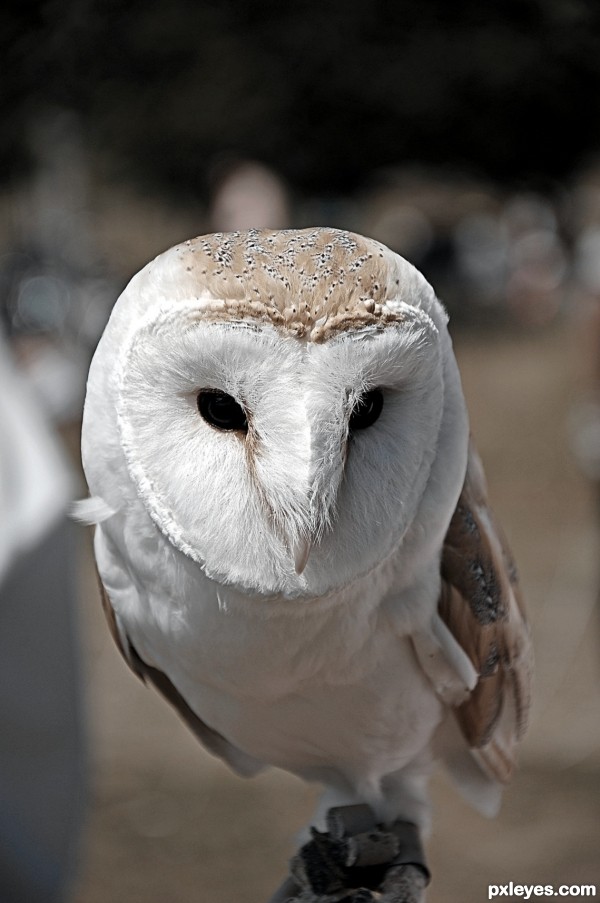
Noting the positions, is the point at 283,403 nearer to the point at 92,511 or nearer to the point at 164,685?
the point at 92,511

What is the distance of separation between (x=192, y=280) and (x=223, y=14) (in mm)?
7373

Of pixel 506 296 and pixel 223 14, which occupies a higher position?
pixel 506 296

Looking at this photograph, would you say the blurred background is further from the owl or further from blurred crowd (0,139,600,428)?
the owl

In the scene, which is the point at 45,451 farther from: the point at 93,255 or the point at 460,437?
the point at 93,255

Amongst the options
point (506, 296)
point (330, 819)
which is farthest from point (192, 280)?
point (506, 296)

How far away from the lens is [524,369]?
8320 mm

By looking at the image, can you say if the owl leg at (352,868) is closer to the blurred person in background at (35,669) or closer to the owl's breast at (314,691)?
the owl's breast at (314,691)

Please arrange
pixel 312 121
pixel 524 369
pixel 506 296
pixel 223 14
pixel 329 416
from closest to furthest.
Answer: pixel 329 416 < pixel 223 14 < pixel 524 369 < pixel 312 121 < pixel 506 296

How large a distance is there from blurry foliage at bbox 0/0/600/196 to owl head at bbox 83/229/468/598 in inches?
145

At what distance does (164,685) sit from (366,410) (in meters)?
0.40

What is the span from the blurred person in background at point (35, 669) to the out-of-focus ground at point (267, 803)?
1.95 feet

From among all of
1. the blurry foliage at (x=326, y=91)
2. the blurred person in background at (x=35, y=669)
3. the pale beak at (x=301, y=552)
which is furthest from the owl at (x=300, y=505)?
the blurry foliage at (x=326, y=91)

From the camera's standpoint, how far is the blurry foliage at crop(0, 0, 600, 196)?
6.43 metres

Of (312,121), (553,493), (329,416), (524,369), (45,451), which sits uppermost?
(312,121)
